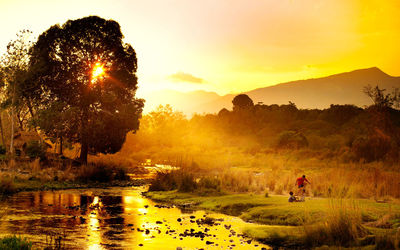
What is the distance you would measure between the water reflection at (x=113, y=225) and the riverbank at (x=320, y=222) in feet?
3.77

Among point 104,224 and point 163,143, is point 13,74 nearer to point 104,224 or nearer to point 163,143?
point 104,224

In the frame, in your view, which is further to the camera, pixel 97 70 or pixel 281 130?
pixel 281 130

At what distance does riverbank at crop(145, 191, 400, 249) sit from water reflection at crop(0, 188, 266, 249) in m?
1.15

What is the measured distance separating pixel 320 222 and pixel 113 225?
27.9ft

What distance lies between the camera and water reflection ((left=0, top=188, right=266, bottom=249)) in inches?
568

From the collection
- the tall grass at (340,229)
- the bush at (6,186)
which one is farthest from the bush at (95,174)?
the tall grass at (340,229)

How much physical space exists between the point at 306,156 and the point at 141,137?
45.3 m

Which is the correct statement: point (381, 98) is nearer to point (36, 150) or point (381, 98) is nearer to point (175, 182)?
point (175, 182)

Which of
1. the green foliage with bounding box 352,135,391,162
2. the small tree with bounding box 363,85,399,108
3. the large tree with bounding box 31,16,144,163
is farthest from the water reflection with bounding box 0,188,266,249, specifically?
the small tree with bounding box 363,85,399,108

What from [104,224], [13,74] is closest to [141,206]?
[104,224]

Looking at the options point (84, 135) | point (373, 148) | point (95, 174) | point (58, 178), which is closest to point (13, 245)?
point (58, 178)

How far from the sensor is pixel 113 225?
58.4 ft

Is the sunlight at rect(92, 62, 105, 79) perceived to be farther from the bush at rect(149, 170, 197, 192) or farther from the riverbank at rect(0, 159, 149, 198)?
the bush at rect(149, 170, 197, 192)

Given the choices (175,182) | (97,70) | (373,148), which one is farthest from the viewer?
(373,148)
